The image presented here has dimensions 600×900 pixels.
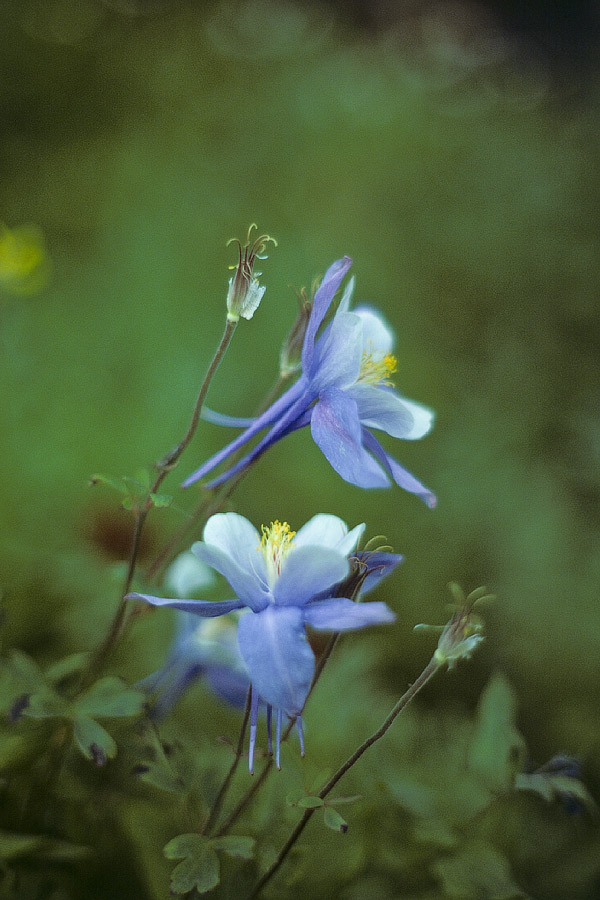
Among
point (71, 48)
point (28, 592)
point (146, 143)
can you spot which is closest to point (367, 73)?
point (146, 143)

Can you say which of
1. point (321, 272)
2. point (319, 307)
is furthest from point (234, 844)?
point (321, 272)

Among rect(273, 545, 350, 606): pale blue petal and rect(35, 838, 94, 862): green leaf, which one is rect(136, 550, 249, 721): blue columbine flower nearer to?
rect(35, 838, 94, 862): green leaf

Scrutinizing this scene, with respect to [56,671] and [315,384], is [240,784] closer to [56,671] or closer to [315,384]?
[56,671]

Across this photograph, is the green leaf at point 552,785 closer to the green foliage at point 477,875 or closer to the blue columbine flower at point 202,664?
the green foliage at point 477,875

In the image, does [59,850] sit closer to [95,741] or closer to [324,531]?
[95,741]

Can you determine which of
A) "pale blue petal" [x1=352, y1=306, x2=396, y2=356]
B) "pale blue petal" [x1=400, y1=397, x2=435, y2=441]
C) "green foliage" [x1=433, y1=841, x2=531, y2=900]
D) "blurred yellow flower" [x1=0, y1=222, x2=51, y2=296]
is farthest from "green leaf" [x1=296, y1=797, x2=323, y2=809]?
"blurred yellow flower" [x1=0, y1=222, x2=51, y2=296]

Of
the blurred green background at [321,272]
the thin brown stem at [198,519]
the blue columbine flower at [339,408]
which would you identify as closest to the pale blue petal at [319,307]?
the blue columbine flower at [339,408]
